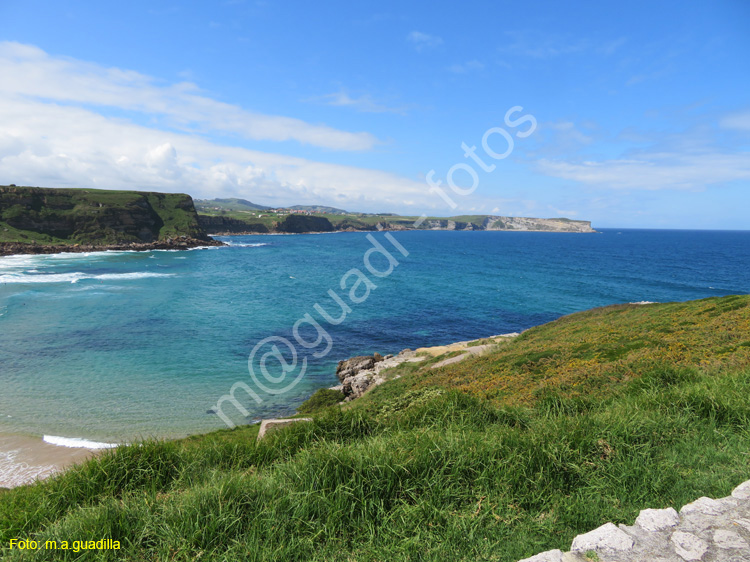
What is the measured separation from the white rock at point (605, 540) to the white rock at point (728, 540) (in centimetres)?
94

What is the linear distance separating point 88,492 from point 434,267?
319 ft

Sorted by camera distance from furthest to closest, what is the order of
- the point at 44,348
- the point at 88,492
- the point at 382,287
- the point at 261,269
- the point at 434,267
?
the point at 434,267, the point at 261,269, the point at 382,287, the point at 44,348, the point at 88,492

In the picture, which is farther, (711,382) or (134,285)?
(134,285)

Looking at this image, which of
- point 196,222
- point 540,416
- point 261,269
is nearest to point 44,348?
point 540,416

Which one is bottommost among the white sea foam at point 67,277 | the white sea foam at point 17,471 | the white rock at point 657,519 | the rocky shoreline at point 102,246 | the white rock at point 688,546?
the white sea foam at point 17,471

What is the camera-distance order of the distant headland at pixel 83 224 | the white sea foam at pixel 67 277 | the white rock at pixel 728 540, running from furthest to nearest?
1. the distant headland at pixel 83 224
2. the white sea foam at pixel 67 277
3. the white rock at pixel 728 540

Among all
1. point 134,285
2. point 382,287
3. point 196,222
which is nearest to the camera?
point 134,285

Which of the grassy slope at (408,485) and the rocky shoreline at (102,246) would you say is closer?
the grassy slope at (408,485)

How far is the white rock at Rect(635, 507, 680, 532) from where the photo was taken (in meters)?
4.32

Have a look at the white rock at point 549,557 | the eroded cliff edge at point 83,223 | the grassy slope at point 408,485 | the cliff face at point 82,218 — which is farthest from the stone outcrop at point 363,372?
the cliff face at point 82,218

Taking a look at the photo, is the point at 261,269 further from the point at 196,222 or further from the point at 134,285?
the point at 196,222

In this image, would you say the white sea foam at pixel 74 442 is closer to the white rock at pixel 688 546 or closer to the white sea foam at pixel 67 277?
the white rock at pixel 688 546

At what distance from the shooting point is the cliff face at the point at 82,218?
121312 millimetres

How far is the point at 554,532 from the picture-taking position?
187 inches
